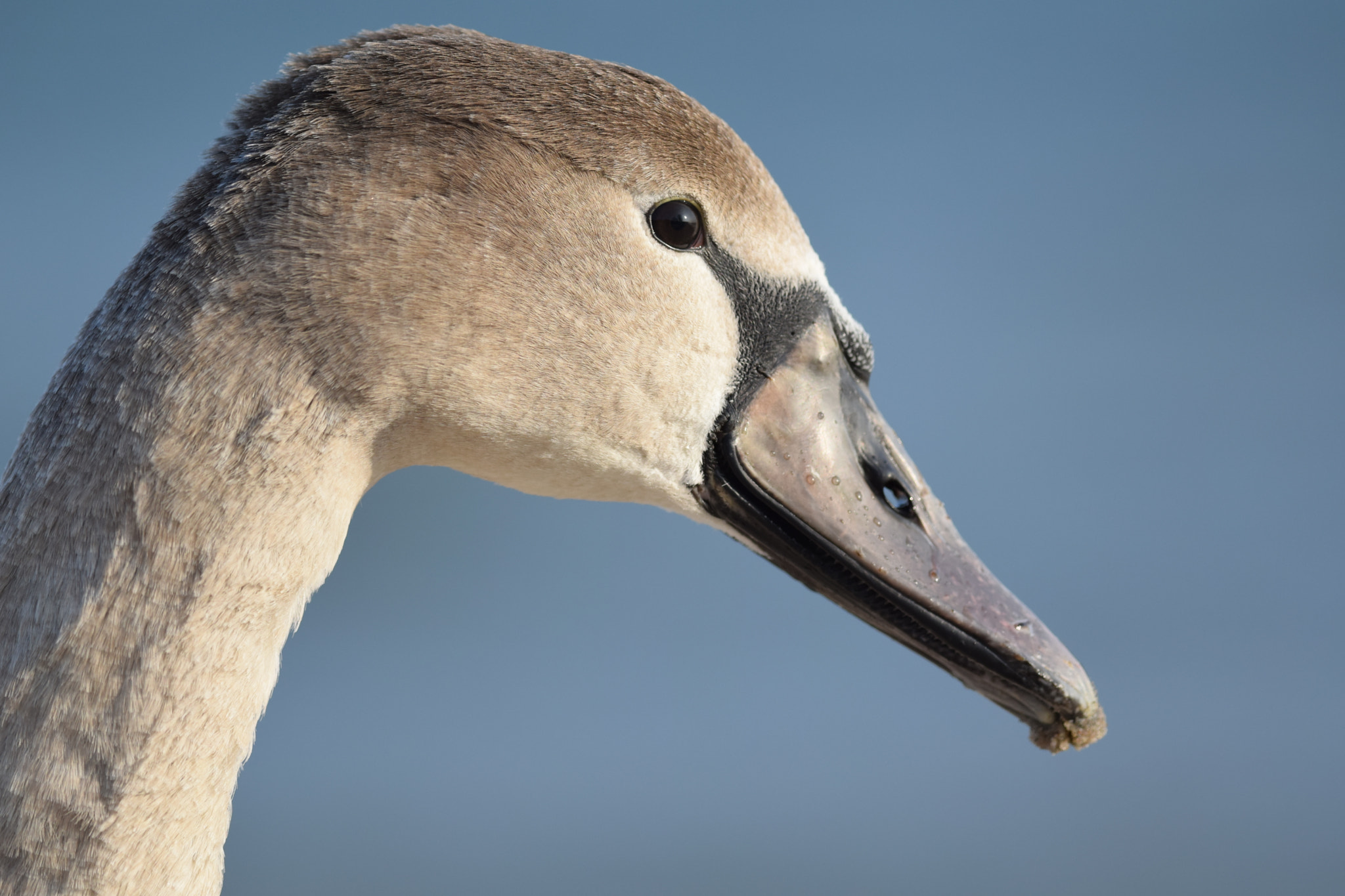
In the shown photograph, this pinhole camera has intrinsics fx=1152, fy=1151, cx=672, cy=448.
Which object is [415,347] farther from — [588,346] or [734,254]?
[734,254]

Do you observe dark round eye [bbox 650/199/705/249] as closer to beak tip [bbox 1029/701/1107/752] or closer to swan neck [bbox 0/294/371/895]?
swan neck [bbox 0/294/371/895]

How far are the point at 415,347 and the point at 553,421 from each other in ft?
0.46

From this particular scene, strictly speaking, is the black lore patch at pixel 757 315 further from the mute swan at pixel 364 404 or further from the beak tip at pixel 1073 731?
the beak tip at pixel 1073 731

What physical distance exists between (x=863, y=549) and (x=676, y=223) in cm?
34

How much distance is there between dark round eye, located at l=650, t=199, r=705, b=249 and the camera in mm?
1019

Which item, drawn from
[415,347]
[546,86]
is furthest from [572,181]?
[415,347]

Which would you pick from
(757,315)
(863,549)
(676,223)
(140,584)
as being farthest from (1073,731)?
(140,584)

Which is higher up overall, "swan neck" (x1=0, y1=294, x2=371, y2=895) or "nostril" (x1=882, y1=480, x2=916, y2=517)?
"nostril" (x1=882, y1=480, x2=916, y2=517)

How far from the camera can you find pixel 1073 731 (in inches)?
41.4

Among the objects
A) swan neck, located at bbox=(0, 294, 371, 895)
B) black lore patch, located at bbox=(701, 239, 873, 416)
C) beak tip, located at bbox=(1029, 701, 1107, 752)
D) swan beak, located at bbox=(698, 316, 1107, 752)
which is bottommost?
swan neck, located at bbox=(0, 294, 371, 895)

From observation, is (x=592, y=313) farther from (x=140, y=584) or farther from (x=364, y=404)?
(x=140, y=584)

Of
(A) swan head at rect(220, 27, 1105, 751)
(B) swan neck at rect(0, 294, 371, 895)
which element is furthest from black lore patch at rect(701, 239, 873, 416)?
(B) swan neck at rect(0, 294, 371, 895)

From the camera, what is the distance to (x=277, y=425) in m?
0.88

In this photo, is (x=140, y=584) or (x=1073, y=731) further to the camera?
(x=1073, y=731)
